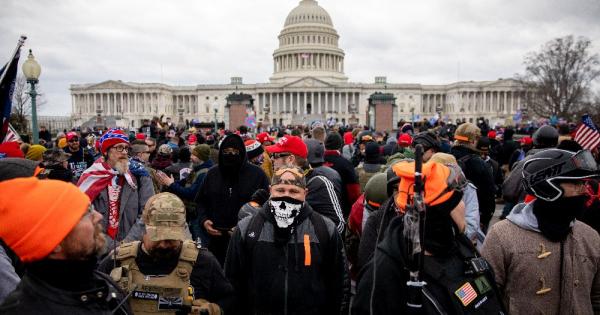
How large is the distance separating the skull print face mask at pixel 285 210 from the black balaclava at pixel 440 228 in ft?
4.38

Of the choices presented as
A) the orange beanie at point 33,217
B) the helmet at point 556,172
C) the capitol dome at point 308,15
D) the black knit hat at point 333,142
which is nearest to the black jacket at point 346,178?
the black knit hat at point 333,142

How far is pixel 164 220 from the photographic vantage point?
328cm

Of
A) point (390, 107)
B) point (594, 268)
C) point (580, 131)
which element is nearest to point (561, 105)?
point (390, 107)

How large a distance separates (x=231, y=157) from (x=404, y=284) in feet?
11.0

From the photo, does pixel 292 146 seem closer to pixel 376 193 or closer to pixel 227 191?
pixel 227 191

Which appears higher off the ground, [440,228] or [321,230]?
[440,228]

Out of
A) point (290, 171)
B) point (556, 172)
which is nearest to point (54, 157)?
point (290, 171)

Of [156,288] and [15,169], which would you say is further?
[15,169]

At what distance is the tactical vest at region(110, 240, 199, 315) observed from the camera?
3228 mm

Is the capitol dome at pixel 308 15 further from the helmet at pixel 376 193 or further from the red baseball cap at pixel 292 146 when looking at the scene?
the helmet at pixel 376 193

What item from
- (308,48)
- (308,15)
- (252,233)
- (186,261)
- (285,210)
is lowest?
(186,261)

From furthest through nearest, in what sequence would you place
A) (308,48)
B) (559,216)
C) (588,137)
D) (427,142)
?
(308,48) → (588,137) → (427,142) → (559,216)

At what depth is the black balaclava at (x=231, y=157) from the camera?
5.44 m

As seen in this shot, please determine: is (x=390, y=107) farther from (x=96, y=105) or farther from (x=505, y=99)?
(x=96, y=105)
